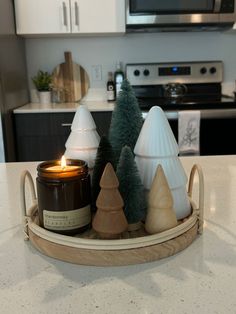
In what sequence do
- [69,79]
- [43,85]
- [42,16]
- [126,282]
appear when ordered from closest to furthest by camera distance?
[126,282], [42,16], [43,85], [69,79]

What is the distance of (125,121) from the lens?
1.96 feet

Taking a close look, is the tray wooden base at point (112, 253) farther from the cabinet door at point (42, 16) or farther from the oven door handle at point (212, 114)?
the cabinet door at point (42, 16)

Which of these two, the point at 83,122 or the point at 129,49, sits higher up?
the point at 129,49

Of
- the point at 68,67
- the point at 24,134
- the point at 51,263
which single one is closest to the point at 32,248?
the point at 51,263

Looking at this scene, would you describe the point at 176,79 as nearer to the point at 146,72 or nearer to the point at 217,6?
the point at 146,72

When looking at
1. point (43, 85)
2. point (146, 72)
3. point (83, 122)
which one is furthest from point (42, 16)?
point (83, 122)

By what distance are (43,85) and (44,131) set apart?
0.51 m

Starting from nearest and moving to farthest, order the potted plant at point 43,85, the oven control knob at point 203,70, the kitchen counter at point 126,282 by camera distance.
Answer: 1. the kitchen counter at point 126,282
2. the potted plant at point 43,85
3. the oven control knob at point 203,70

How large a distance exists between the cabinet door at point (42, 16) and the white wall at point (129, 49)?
1.06 ft

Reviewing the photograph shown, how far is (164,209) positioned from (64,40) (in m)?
2.49

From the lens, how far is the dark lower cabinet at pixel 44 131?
7.63ft

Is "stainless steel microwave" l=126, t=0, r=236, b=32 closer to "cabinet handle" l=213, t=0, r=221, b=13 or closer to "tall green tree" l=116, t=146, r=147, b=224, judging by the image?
"cabinet handle" l=213, t=0, r=221, b=13

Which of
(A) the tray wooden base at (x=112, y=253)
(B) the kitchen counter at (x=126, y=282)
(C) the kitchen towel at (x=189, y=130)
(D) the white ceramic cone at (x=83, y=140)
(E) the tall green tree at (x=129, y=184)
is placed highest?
(D) the white ceramic cone at (x=83, y=140)

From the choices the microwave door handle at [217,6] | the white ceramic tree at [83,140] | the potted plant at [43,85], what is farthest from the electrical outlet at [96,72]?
the white ceramic tree at [83,140]
